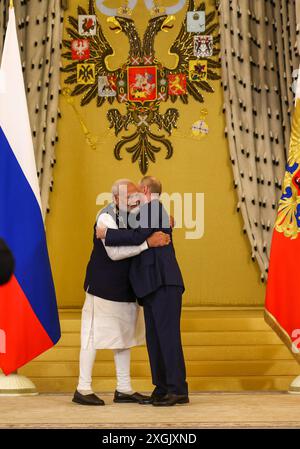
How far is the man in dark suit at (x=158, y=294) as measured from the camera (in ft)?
19.6

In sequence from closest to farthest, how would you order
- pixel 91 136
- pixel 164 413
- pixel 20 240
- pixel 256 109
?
pixel 164 413 < pixel 20 240 < pixel 256 109 < pixel 91 136

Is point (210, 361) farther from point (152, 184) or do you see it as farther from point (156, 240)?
point (152, 184)

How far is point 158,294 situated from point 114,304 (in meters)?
0.34

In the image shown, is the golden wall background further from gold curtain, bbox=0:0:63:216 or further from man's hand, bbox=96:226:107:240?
man's hand, bbox=96:226:107:240

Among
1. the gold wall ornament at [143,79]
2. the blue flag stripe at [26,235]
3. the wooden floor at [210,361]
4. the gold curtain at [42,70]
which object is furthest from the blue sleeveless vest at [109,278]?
the gold wall ornament at [143,79]

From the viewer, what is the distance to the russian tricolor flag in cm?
649

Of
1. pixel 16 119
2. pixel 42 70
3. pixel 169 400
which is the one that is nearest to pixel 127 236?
pixel 169 400

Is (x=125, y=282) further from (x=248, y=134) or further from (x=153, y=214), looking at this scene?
(x=248, y=134)

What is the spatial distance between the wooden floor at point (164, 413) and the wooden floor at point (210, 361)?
55cm

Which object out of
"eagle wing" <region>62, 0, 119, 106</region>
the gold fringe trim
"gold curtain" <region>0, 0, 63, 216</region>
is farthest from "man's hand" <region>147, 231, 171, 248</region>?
"eagle wing" <region>62, 0, 119, 106</region>

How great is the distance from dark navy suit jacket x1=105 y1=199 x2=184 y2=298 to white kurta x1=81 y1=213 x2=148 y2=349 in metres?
0.07

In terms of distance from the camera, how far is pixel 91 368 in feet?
20.1

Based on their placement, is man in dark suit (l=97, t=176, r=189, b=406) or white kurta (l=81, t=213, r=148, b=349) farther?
white kurta (l=81, t=213, r=148, b=349)
